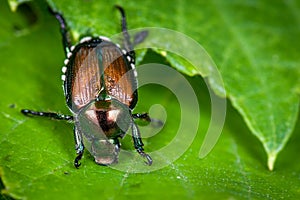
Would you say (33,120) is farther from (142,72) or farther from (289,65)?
(289,65)

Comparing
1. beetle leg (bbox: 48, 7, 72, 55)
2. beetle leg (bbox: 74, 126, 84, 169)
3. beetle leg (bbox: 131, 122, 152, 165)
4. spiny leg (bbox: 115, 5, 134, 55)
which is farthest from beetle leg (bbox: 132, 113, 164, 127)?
beetle leg (bbox: 48, 7, 72, 55)

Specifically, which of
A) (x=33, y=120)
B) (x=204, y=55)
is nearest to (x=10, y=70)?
(x=33, y=120)

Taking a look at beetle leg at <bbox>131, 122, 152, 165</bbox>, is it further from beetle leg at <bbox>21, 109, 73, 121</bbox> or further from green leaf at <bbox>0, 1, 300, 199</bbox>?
beetle leg at <bbox>21, 109, 73, 121</bbox>

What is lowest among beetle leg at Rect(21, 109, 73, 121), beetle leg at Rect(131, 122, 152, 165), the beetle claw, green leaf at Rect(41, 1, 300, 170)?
the beetle claw

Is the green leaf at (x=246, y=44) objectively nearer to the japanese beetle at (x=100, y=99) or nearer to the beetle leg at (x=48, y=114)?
the japanese beetle at (x=100, y=99)

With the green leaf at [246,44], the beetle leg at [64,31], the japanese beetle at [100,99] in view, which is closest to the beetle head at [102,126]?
the japanese beetle at [100,99]

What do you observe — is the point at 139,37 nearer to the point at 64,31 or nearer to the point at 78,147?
the point at 64,31

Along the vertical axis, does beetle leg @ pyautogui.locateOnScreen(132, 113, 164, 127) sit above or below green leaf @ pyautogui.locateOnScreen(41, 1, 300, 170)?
below
